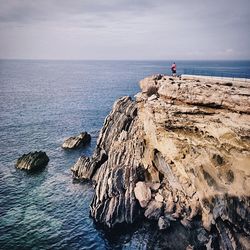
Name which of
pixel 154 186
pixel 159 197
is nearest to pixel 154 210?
pixel 159 197

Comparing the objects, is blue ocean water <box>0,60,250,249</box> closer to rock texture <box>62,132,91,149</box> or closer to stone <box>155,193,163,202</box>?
rock texture <box>62,132,91,149</box>

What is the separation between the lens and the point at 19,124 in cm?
9119

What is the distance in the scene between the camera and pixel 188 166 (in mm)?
42531

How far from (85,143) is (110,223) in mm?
38481

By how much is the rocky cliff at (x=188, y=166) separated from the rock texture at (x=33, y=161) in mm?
18079

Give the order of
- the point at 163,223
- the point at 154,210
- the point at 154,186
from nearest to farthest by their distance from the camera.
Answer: the point at 163,223, the point at 154,210, the point at 154,186

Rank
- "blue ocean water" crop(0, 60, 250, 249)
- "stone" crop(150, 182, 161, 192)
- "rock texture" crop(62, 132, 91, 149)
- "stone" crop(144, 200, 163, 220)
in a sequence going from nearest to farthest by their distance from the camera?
"blue ocean water" crop(0, 60, 250, 249)
"stone" crop(144, 200, 163, 220)
"stone" crop(150, 182, 161, 192)
"rock texture" crop(62, 132, 91, 149)

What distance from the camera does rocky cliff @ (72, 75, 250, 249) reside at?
35.0 metres

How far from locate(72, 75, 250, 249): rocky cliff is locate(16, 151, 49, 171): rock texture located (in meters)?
18.1

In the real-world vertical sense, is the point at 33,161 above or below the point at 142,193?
below

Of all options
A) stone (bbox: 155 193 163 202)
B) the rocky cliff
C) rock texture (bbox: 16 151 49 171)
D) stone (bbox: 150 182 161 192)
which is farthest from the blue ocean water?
stone (bbox: 150 182 161 192)

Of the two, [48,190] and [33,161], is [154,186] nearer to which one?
[48,190]

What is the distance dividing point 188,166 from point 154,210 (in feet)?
28.0

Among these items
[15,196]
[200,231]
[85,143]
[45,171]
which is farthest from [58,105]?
[200,231]
